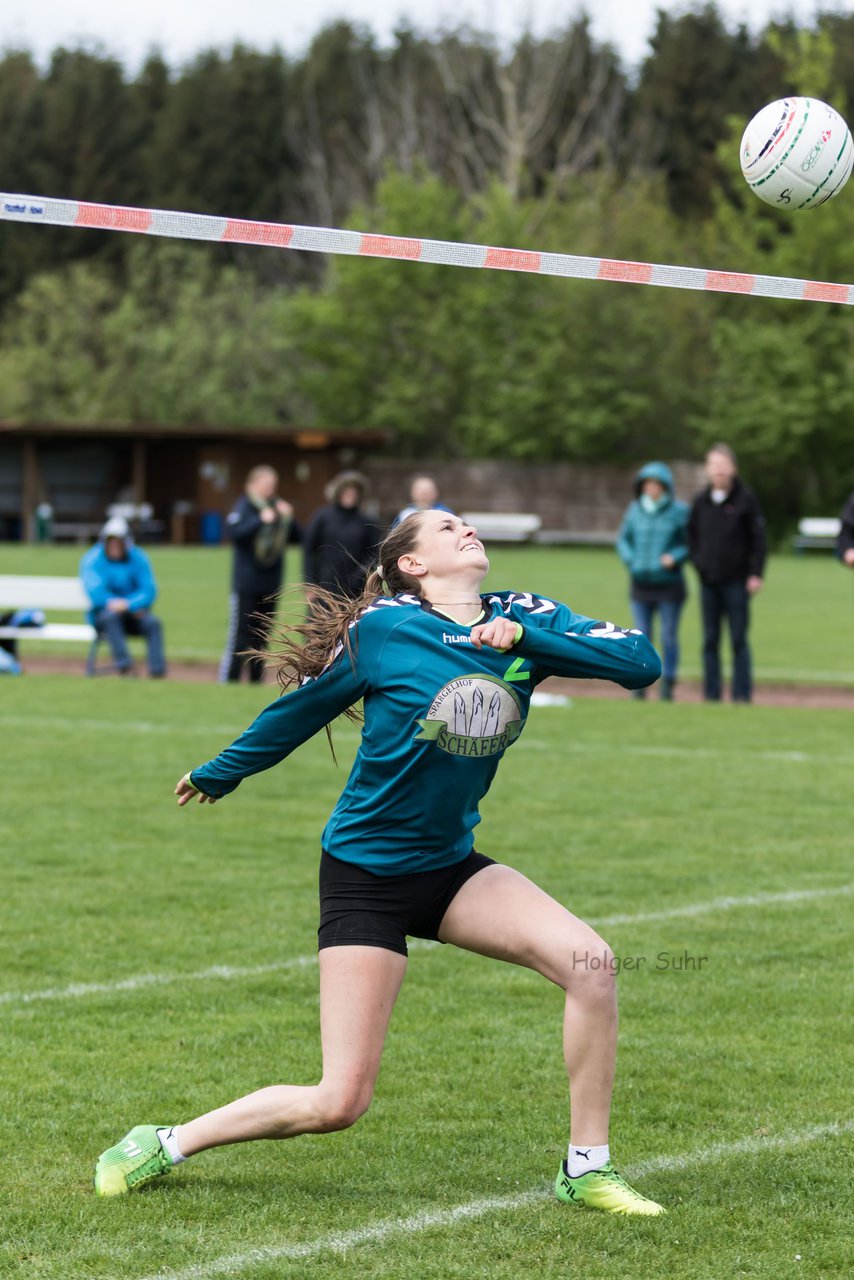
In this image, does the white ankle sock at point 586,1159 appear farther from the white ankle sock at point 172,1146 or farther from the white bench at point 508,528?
the white bench at point 508,528

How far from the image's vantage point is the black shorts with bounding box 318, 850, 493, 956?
4.22 m

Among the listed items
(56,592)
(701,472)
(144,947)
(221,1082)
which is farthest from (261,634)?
(701,472)

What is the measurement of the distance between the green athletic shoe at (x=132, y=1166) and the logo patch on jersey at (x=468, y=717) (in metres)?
1.27

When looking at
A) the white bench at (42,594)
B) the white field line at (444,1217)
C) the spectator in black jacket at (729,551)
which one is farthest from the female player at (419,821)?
the white bench at (42,594)

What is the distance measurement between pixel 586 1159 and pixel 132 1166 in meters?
1.15

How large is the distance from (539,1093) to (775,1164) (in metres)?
→ 0.90

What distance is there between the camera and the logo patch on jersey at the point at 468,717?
13.8 feet

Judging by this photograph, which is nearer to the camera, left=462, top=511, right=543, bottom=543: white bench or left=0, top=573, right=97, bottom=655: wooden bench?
left=0, top=573, right=97, bottom=655: wooden bench

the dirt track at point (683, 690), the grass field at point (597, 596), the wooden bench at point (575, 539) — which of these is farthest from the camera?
the wooden bench at point (575, 539)

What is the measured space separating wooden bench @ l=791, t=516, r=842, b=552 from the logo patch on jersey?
142ft

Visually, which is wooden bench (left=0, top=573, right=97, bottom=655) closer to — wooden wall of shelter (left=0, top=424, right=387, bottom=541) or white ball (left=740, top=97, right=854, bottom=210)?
white ball (left=740, top=97, right=854, bottom=210)

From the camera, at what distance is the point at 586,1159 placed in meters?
4.26

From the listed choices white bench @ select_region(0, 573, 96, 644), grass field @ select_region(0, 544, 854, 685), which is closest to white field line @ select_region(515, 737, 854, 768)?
grass field @ select_region(0, 544, 854, 685)

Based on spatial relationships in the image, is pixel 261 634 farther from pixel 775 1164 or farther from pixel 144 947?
pixel 144 947
